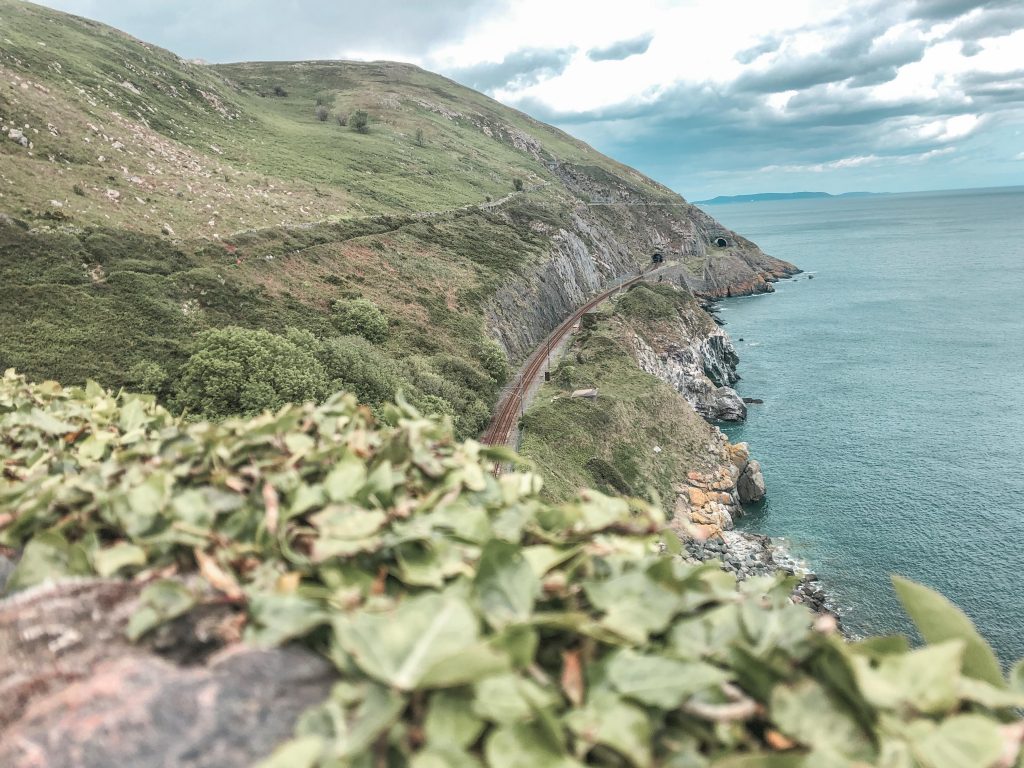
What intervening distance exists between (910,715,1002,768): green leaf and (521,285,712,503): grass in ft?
128

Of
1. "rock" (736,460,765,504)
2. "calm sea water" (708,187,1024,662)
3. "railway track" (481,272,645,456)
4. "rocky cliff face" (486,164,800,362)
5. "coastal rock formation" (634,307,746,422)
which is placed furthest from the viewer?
"rocky cliff face" (486,164,800,362)

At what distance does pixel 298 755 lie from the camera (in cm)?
284

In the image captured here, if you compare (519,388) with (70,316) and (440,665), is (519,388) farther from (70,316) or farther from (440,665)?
(440,665)

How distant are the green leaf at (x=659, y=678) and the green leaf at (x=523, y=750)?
0.56 meters

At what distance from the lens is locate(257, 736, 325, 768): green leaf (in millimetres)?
2802

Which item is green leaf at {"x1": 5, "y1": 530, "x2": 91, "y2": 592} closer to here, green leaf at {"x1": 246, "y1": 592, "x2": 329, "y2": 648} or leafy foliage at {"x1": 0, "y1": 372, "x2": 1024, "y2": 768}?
leafy foliage at {"x1": 0, "y1": 372, "x2": 1024, "y2": 768}

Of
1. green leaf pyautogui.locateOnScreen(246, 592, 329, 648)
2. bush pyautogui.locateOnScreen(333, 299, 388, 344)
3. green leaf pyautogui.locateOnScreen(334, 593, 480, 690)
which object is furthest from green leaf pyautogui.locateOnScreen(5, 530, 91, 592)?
bush pyautogui.locateOnScreen(333, 299, 388, 344)

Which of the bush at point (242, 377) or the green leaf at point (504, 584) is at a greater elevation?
the green leaf at point (504, 584)

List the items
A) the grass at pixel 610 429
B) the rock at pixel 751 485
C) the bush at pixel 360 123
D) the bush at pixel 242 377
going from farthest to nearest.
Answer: the bush at pixel 360 123 → the rock at pixel 751 485 → the grass at pixel 610 429 → the bush at pixel 242 377

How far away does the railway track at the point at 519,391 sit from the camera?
2116 inches

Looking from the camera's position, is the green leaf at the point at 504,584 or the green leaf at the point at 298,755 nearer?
the green leaf at the point at 298,755

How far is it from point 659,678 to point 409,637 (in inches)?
61.1

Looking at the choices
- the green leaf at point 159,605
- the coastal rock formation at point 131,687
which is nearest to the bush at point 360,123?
the coastal rock formation at point 131,687

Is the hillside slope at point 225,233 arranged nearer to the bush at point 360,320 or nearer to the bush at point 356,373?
the bush at point 356,373
